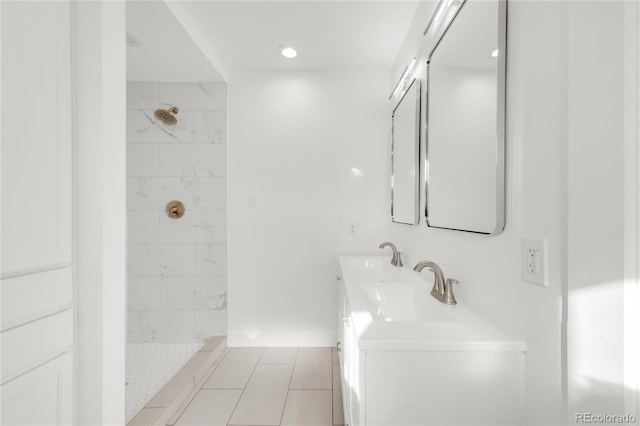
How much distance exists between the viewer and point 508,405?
2.97 feet

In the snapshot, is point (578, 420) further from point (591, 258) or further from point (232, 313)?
point (232, 313)

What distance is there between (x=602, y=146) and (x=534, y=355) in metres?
0.57

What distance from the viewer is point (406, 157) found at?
7.34 ft

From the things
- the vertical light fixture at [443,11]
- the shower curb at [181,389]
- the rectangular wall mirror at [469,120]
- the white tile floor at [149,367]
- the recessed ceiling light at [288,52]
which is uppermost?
the recessed ceiling light at [288,52]

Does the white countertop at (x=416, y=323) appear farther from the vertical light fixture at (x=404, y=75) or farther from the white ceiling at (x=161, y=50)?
the white ceiling at (x=161, y=50)

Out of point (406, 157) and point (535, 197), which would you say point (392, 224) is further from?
point (535, 197)

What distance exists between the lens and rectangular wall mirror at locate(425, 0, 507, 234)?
3.47ft

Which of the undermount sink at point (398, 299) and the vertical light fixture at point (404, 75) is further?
the vertical light fixture at point (404, 75)

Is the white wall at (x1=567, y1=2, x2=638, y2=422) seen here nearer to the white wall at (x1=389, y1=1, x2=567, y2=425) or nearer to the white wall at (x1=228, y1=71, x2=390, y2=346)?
the white wall at (x1=389, y1=1, x2=567, y2=425)

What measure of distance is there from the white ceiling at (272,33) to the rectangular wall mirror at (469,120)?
29.7 inches

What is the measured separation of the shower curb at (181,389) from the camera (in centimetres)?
181

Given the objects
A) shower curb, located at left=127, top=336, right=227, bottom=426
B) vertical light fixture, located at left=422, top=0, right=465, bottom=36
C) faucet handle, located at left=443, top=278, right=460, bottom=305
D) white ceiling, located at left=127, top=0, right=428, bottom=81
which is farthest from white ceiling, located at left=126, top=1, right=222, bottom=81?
shower curb, located at left=127, top=336, right=227, bottom=426

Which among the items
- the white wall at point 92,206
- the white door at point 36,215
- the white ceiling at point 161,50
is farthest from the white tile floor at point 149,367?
the white ceiling at point 161,50

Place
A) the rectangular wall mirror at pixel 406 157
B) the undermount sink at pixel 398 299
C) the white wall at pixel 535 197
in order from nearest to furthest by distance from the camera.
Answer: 1. the white wall at pixel 535 197
2. the undermount sink at pixel 398 299
3. the rectangular wall mirror at pixel 406 157
